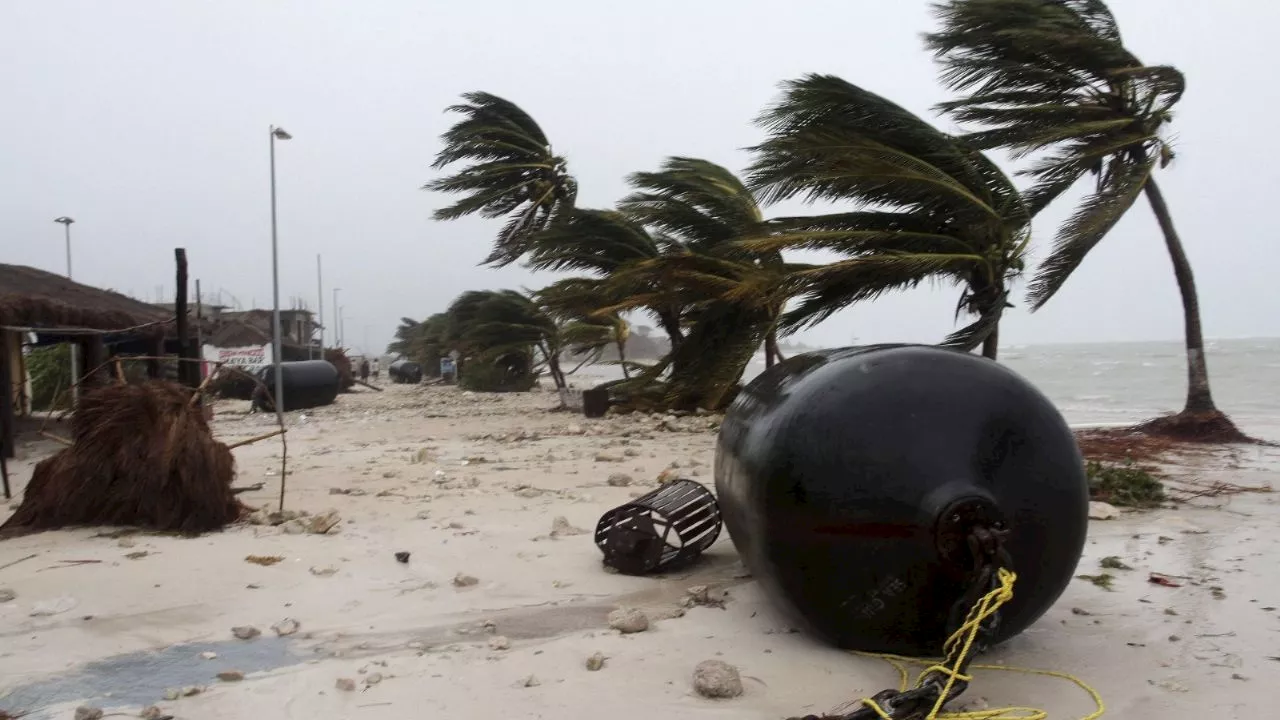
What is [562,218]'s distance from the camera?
1886cm

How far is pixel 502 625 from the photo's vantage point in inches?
188

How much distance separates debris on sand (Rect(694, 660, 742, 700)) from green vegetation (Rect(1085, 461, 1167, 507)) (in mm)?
4981

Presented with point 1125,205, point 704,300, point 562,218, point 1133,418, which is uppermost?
point 562,218

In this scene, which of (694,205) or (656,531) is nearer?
(656,531)

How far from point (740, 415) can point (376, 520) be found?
3980 millimetres

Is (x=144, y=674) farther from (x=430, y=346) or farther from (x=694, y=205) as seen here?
(x=430, y=346)

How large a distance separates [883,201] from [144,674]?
952 cm

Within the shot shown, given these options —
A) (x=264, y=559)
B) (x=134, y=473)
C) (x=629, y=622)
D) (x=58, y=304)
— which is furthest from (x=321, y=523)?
(x=58, y=304)

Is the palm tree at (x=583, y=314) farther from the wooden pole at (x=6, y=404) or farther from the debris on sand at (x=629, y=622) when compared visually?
the debris on sand at (x=629, y=622)

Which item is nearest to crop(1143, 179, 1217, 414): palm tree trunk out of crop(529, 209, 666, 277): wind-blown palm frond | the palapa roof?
crop(529, 209, 666, 277): wind-blown palm frond

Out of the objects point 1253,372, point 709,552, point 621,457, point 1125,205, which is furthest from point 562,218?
point 1253,372

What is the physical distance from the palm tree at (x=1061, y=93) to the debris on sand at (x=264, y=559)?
9047 mm

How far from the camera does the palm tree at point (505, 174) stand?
64.7 ft

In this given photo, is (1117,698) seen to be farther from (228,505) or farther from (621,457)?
(621,457)
